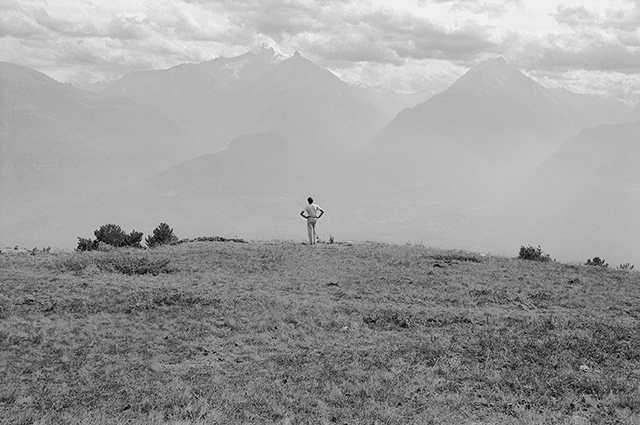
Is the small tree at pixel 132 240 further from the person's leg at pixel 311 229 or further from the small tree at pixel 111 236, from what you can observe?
the person's leg at pixel 311 229

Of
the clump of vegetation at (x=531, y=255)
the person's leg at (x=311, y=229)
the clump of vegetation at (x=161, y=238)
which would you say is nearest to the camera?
the person's leg at (x=311, y=229)

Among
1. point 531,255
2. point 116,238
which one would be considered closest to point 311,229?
point 116,238

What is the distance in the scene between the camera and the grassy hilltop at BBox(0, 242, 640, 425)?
10.3 m

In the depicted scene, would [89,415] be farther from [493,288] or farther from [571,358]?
[493,288]

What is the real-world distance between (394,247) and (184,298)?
600 inches

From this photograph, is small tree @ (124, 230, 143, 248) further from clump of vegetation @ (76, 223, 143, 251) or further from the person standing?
the person standing

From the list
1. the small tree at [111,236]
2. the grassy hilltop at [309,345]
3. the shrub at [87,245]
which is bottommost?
the grassy hilltop at [309,345]

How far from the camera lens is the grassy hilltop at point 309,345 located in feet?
33.9

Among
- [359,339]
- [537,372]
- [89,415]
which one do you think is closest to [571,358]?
[537,372]

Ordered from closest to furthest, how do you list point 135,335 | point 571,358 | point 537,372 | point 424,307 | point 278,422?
point 278,422 → point 537,372 → point 571,358 → point 135,335 → point 424,307

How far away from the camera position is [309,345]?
13.7m

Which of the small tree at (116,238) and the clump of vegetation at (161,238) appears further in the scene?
the clump of vegetation at (161,238)

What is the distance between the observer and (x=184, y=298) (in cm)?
1691

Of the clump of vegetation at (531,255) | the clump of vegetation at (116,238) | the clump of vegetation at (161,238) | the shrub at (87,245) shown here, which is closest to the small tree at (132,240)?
the clump of vegetation at (116,238)
